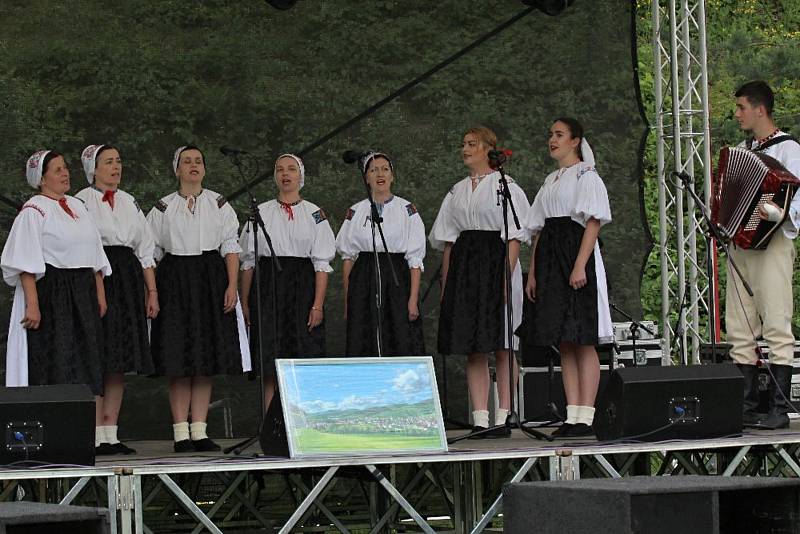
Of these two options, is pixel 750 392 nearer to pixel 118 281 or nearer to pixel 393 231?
pixel 393 231

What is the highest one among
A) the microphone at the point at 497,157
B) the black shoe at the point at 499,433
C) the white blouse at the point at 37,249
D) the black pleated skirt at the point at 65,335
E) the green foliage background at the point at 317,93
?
the green foliage background at the point at 317,93

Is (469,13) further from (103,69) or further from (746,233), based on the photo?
(746,233)

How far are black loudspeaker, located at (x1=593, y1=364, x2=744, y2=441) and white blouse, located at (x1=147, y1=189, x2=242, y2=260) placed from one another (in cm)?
210

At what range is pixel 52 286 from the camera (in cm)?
603

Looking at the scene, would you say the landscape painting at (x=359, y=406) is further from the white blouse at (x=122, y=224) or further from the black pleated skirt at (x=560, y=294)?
Answer: the white blouse at (x=122, y=224)

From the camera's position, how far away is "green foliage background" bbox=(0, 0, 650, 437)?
8000 millimetres

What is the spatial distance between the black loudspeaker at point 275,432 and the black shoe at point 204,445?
1.06 m

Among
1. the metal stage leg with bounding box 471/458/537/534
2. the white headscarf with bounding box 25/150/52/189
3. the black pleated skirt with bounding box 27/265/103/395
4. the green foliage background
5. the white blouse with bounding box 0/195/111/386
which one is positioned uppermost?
the green foliage background

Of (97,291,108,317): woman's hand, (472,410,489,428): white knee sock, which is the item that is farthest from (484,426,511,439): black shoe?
(97,291,108,317): woman's hand

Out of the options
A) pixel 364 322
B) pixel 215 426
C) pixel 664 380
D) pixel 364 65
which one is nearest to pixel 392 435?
pixel 664 380

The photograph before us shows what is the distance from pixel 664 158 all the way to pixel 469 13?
157 centimetres

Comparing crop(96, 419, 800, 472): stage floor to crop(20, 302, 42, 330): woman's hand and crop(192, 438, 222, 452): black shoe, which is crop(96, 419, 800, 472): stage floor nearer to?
crop(192, 438, 222, 452): black shoe

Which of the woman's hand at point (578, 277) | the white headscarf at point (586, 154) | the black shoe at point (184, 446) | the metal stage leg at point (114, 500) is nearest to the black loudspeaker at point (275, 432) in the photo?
the metal stage leg at point (114, 500)

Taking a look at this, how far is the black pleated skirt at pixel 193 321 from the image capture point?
254 inches
